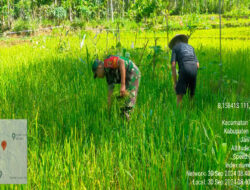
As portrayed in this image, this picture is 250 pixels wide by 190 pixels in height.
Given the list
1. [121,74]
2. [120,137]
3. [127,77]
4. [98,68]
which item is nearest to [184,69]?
[127,77]

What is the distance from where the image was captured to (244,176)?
118 cm

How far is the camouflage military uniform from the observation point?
2135 millimetres

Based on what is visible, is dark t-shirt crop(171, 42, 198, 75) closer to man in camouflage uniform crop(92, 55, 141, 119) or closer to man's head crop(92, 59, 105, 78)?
man in camouflage uniform crop(92, 55, 141, 119)

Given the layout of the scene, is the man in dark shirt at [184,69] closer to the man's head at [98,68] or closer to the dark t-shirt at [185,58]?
the dark t-shirt at [185,58]

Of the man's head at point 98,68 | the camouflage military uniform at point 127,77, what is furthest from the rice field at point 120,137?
the man's head at point 98,68

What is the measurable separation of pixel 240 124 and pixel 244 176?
1.83 ft

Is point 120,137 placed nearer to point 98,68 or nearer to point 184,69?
point 98,68

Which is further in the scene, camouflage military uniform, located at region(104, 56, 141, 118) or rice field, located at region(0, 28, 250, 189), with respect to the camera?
camouflage military uniform, located at region(104, 56, 141, 118)

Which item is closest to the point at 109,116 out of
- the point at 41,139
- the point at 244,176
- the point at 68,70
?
the point at 41,139

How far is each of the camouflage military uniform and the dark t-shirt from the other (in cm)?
60

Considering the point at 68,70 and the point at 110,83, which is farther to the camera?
the point at 68,70

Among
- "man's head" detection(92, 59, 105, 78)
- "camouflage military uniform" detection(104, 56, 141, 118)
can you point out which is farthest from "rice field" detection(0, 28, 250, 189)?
"man's head" detection(92, 59, 105, 78)

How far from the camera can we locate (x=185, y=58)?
2629 mm

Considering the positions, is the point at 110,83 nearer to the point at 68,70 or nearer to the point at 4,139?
the point at 4,139
